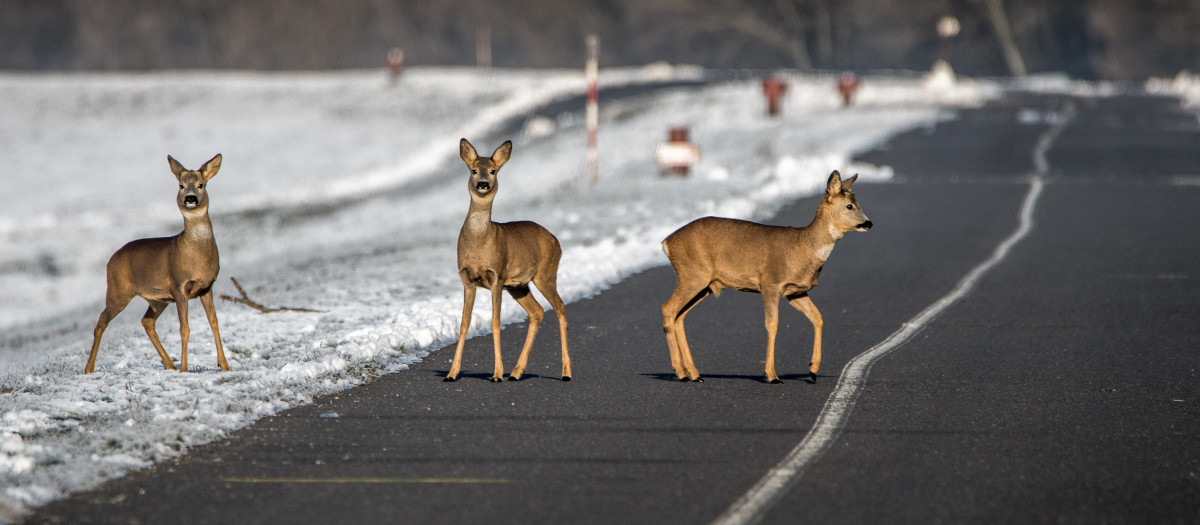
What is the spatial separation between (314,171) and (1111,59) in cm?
5126

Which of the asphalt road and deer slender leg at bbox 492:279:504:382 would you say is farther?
deer slender leg at bbox 492:279:504:382

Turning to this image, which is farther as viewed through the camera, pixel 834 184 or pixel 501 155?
pixel 834 184

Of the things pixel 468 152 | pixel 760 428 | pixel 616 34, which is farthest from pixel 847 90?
pixel 616 34

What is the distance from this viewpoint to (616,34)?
9544cm

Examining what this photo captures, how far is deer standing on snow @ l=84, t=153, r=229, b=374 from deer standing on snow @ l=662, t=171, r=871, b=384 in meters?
2.79

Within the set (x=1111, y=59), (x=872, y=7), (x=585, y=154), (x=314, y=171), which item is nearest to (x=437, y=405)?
(x=585, y=154)

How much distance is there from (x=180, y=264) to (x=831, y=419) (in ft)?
13.0

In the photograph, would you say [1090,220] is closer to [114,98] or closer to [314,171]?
[314,171]

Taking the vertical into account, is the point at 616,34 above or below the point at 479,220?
above

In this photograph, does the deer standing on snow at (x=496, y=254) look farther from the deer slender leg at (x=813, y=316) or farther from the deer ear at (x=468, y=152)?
the deer slender leg at (x=813, y=316)

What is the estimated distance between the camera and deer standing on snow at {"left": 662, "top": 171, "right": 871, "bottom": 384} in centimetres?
738

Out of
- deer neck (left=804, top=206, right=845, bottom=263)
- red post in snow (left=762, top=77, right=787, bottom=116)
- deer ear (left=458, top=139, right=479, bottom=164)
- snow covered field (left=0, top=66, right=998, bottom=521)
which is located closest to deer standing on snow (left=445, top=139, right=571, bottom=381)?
deer ear (left=458, top=139, right=479, bottom=164)

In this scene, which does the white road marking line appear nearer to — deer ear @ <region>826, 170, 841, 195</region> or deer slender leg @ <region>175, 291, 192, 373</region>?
deer ear @ <region>826, 170, 841, 195</region>

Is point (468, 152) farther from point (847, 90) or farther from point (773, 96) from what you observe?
point (847, 90)
